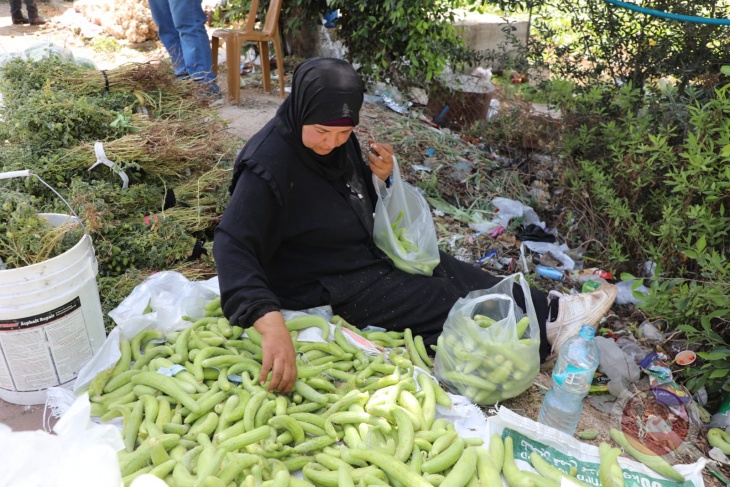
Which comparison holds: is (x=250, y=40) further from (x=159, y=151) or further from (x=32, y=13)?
(x=32, y=13)

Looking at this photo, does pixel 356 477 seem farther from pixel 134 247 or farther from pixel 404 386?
pixel 134 247

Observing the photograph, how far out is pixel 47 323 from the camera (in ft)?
7.41

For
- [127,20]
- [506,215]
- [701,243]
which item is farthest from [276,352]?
[127,20]

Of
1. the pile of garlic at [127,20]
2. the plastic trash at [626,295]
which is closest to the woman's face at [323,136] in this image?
the plastic trash at [626,295]

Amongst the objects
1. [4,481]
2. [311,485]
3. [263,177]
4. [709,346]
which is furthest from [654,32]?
[4,481]

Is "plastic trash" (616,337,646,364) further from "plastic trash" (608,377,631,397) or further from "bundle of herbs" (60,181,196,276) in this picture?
"bundle of herbs" (60,181,196,276)

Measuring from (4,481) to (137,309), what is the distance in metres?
1.38

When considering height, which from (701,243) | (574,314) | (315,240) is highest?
(315,240)

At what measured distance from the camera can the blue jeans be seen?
5215 millimetres

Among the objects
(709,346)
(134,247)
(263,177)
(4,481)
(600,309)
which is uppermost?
(263,177)

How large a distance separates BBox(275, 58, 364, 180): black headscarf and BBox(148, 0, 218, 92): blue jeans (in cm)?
298

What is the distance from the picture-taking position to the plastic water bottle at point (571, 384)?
2207 millimetres

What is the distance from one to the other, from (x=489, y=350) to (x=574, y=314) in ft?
2.39

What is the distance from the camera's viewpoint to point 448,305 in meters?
2.71
